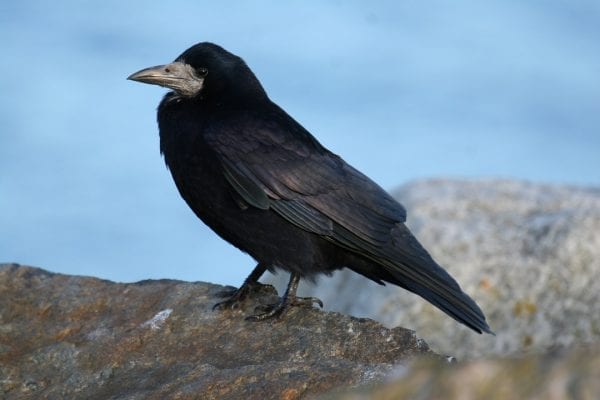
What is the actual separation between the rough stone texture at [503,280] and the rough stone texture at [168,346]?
4393 millimetres

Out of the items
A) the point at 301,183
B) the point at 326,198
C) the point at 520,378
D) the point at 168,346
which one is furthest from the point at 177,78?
the point at 520,378

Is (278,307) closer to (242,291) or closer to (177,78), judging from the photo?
(242,291)

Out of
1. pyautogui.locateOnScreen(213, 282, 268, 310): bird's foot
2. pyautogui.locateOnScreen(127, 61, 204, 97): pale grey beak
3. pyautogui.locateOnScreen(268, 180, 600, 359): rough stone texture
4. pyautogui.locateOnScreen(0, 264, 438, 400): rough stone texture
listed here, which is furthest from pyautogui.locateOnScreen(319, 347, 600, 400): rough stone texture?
pyautogui.locateOnScreen(268, 180, 600, 359): rough stone texture

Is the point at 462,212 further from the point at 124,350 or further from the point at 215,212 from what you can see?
the point at 124,350

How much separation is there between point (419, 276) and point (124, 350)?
2.18 m

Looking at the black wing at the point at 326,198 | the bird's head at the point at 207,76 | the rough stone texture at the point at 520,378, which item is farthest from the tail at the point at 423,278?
the rough stone texture at the point at 520,378

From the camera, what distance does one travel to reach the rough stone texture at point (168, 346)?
6043mm

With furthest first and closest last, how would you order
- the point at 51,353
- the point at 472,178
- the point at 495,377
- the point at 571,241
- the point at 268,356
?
the point at 472,178
the point at 571,241
the point at 51,353
the point at 268,356
the point at 495,377

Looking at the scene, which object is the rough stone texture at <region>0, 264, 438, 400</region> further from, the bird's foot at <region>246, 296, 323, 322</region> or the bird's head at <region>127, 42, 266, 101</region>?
the bird's head at <region>127, 42, 266, 101</region>

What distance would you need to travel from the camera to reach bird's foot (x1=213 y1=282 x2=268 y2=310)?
7.59m

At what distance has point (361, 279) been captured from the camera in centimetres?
1275

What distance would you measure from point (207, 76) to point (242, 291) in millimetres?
1796

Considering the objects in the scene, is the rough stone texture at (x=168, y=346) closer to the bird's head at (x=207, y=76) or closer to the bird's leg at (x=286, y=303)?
the bird's leg at (x=286, y=303)

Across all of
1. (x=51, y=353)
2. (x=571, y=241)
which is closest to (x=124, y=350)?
(x=51, y=353)
